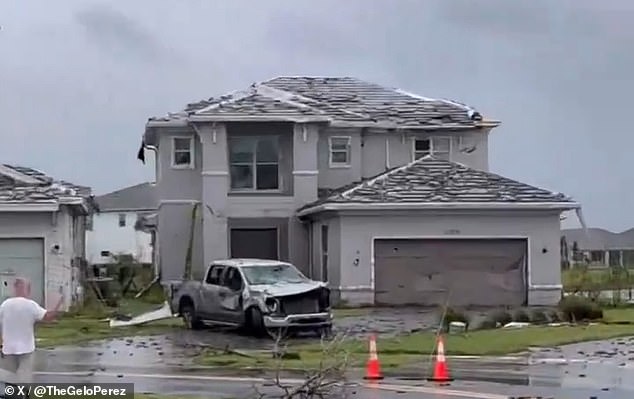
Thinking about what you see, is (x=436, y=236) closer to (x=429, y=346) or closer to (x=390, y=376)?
(x=429, y=346)

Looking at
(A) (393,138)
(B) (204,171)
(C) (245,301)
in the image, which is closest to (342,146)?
(A) (393,138)

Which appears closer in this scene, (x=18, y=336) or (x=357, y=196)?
(x=18, y=336)

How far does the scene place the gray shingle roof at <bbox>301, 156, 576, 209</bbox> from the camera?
41.9 meters

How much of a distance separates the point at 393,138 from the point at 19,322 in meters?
33.6

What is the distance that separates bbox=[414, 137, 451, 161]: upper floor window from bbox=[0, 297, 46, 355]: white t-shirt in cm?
3347

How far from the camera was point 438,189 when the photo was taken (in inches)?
1678

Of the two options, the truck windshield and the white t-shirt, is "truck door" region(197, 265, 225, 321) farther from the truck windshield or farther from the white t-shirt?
the white t-shirt

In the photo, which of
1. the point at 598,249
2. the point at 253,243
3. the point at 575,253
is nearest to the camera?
the point at 253,243

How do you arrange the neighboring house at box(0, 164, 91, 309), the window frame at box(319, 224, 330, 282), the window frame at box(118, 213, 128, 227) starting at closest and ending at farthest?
1. the neighboring house at box(0, 164, 91, 309)
2. the window frame at box(319, 224, 330, 282)
3. the window frame at box(118, 213, 128, 227)

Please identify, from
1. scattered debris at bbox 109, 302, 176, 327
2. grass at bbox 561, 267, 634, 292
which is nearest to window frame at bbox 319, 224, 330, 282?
scattered debris at bbox 109, 302, 176, 327

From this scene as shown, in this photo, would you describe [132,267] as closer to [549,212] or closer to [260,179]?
[260,179]

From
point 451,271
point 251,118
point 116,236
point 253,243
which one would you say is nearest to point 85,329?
point 451,271

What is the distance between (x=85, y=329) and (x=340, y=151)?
54.0ft

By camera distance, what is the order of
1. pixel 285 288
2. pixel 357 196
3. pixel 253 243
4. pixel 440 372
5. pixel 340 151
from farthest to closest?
pixel 340 151 < pixel 253 243 < pixel 357 196 < pixel 285 288 < pixel 440 372
